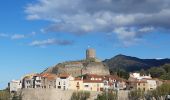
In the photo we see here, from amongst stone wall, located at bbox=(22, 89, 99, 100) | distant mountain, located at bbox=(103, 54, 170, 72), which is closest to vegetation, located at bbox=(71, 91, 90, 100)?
stone wall, located at bbox=(22, 89, 99, 100)

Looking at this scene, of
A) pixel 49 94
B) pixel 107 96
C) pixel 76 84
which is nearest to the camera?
pixel 107 96

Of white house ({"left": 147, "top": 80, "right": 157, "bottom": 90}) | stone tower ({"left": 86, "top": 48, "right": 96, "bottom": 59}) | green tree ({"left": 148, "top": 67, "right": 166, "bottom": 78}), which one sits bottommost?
white house ({"left": 147, "top": 80, "right": 157, "bottom": 90})

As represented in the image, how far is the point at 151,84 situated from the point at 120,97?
55.8 feet

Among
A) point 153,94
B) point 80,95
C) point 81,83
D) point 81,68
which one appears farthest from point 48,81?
point 153,94

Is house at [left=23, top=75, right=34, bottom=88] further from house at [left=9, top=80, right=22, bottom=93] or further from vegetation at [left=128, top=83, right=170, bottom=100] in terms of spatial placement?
vegetation at [left=128, top=83, right=170, bottom=100]

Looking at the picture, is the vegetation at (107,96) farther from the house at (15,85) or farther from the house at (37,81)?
the house at (15,85)

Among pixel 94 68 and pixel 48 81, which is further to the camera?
pixel 94 68

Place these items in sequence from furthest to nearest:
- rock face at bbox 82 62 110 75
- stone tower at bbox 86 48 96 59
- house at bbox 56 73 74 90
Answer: stone tower at bbox 86 48 96 59 → rock face at bbox 82 62 110 75 → house at bbox 56 73 74 90

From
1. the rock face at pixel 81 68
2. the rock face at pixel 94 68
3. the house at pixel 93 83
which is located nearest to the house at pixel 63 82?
the house at pixel 93 83

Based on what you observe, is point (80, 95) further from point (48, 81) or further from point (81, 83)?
point (48, 81)

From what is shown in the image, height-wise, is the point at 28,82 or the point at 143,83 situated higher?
the point at 28,82

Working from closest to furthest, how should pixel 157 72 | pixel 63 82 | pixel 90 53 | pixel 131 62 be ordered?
pixel 63 82, pixel 90 53, pixel 157 72, pixel 131 62

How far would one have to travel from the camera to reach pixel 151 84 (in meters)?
106

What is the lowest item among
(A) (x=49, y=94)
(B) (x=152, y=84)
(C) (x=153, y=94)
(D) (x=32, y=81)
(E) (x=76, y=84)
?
(C) (x=153, y=94)
